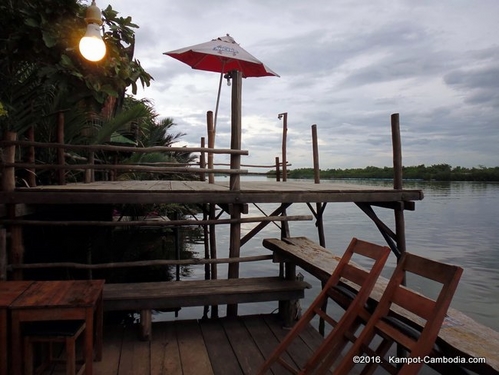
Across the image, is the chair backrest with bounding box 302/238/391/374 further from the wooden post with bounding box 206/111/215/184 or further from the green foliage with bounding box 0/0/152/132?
the wooden post with bounding box 206/111/215/184

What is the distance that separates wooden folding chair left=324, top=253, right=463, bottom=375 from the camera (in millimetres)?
1841

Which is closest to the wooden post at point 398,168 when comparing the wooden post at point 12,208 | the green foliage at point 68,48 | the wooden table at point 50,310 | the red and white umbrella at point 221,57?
the red and white umbrella at point 221,57

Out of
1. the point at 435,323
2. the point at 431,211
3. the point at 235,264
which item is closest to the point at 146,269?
the point at 235,264

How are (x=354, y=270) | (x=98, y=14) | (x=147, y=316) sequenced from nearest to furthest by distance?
(x=354, y=270) < (x=98, y=14) < (x=147, y=316)

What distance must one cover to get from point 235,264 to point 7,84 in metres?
3.76

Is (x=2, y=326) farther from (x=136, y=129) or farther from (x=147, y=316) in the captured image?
(x=136, y=129)

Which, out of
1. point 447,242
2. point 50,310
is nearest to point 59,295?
point 50,310

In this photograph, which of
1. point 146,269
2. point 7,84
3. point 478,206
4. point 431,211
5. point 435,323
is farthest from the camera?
point 478,206

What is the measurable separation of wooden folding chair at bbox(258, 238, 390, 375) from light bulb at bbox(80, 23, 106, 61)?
2.47 meters

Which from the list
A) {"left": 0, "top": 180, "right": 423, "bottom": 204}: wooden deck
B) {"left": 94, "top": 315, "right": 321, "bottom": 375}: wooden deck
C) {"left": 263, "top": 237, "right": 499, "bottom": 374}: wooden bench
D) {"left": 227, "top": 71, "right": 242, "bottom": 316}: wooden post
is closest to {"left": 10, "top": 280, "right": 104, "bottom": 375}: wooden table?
{"left": 94, "top": 315, "right": 321, "bottom": 375}: wooden deck

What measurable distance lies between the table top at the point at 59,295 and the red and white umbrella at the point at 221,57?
4364 mm

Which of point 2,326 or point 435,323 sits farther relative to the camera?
point 2,326

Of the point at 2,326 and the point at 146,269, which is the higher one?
the point at 2,326

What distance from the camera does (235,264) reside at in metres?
5.08
